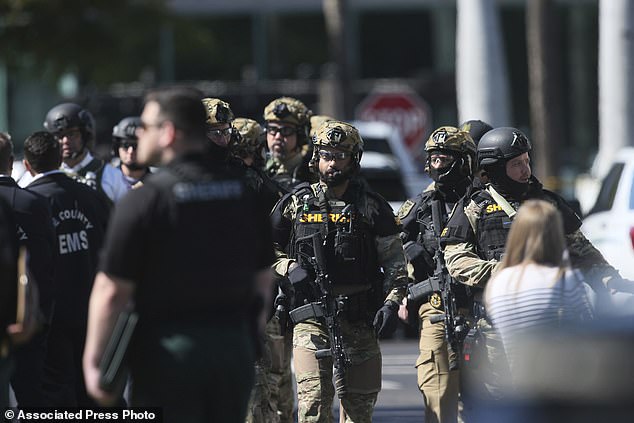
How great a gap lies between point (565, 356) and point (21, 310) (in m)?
2.52

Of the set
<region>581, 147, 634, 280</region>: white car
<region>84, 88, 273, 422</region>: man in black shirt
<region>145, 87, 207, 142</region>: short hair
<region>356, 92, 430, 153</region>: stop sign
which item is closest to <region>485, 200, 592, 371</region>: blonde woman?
<region>84, 88, 273, 422</region>: man in black shirt

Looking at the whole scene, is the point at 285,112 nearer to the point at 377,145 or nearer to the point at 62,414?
the point at 62,414

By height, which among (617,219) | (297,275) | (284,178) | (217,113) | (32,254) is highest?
(217,113)

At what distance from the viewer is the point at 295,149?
9734 millimetres

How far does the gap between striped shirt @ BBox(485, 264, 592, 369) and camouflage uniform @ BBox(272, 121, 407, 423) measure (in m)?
1.89

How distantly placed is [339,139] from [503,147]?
34.8 inches

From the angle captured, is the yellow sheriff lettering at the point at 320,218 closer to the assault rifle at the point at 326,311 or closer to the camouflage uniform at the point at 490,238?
the assault rifle at the point at 326,311

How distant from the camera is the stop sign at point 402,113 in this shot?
22984 millimetres

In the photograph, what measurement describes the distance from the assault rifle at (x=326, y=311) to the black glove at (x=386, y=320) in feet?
0.70

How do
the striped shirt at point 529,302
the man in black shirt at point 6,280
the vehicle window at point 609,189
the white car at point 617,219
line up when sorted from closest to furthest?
the man in black shirt at point 6,280 < the striped shirt at point 529,302 < the white car at point 617,219 < the vehicle window at point 609,189

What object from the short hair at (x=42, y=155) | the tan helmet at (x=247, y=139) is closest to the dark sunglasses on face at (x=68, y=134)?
the tan helmet at (x=247, y=139)

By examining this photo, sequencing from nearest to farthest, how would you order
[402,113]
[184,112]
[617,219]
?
[184,112] → [617,219] → [402,113]

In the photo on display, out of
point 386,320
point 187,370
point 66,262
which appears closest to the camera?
point 187,370

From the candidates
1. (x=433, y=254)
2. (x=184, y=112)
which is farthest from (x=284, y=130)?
(x=184, y=112)
